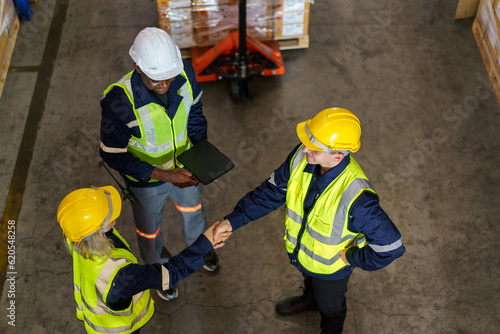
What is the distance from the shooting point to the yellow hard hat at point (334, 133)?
3066 mm

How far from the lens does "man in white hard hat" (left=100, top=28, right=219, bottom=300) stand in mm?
3564

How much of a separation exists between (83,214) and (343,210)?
1.47 meters

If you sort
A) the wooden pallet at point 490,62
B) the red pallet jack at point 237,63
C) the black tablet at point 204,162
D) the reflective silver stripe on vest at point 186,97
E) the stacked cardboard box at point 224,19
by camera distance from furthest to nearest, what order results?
the stacked cardboard box at point 224,19
the red pallet jack at point 237,63
the wooden pallet at point 490,62
the black tablet at point 204,162
the reflective silver stripe on vest at point 186,97

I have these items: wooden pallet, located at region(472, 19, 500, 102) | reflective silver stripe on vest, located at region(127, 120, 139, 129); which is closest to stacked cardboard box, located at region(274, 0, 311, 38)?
wooden pallet, located at region(472, 19, 500, 102)

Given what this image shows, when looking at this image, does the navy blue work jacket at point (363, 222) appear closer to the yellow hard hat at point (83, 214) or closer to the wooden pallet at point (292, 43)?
the yellow hard hat at point (83, 214)

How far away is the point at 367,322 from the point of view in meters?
4.43

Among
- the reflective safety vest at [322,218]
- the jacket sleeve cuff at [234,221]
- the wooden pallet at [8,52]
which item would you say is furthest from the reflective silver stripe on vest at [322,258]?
the wooden pallet at [8,52]

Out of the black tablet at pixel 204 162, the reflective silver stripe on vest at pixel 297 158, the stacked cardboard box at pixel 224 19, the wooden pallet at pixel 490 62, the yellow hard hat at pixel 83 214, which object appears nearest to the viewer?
the yellow hard hat at pixel 83 214

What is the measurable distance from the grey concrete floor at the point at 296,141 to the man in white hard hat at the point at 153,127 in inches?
33.3

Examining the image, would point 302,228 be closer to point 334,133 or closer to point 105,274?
point 334,133

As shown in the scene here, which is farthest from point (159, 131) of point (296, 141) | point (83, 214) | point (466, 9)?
point (466, 9)

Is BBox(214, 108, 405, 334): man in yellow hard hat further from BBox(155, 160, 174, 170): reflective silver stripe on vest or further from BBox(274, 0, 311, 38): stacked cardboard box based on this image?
BBox(274, 0, 311, 38): stacked cardboard box

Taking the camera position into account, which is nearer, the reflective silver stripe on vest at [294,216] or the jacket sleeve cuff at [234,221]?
the reflective silver stripe on vest at [294,216]

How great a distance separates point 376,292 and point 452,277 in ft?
2.23
